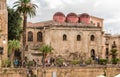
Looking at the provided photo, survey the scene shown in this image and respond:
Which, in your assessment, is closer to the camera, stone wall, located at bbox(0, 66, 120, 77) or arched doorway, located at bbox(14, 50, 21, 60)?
stone wall, located at bbox(0, 66, 120, 77)

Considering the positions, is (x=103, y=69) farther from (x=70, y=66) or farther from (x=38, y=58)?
(x=38, y=58)

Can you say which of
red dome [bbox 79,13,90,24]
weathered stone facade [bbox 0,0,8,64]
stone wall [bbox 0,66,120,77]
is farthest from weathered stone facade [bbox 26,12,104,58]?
stone wall [bbox 0,66,120,77]

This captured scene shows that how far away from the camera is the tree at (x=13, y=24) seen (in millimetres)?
67500

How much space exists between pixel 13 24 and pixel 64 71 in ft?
46.1

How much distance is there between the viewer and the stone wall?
5303cm

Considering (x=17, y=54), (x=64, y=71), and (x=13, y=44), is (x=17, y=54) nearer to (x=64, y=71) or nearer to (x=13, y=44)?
(x=13, y=44)

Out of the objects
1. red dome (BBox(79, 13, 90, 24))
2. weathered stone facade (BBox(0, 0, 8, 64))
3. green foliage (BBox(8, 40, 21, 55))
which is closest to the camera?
weathered stone facade (BBox(0, 0, 8, 64))

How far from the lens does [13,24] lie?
6775 cm

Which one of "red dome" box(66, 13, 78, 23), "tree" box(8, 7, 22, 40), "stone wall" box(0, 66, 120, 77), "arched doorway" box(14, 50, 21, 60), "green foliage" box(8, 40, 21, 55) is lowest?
"stone wall" box(0, 66, 120, 77)

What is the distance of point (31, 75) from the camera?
5544cm

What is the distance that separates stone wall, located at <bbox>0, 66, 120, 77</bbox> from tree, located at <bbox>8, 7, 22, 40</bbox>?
12.9m

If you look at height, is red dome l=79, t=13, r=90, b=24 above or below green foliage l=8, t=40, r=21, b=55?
above

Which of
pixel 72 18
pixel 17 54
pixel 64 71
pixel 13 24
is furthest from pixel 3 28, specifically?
pixel 72 18

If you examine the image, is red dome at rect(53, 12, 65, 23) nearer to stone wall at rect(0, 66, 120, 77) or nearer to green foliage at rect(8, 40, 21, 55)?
green foliage at rect(8, 40, 21, 55)
